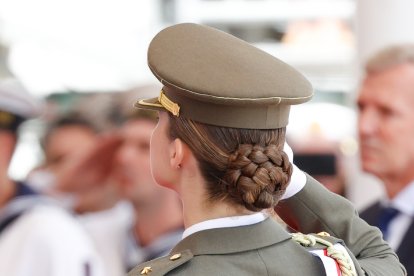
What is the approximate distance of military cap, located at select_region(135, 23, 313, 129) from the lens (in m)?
2.19

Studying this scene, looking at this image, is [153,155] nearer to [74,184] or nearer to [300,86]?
[300,86]

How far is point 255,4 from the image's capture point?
22.4 m

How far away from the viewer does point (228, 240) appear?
225cm

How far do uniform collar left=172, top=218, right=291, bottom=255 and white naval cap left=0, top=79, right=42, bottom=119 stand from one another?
3.21m

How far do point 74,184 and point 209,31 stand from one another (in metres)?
4.50

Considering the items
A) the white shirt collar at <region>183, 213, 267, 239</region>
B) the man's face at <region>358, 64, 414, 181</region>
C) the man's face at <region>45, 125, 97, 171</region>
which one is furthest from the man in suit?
the man's face at <region>45, 125, 97, 171</region>

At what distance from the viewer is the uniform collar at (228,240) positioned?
2.24m

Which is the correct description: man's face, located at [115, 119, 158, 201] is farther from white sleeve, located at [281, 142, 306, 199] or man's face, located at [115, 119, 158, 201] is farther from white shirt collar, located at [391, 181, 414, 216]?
white sleeve, located at [281, 142, 306, 199]

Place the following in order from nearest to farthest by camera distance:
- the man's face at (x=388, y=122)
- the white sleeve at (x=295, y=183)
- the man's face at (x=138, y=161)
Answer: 1. the white sleeve at (x=295, y=183)
2. the man's face at (x=388, y=122)
3. the man's face at (x=138, y=161)

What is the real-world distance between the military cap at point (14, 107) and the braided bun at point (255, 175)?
3250 mm

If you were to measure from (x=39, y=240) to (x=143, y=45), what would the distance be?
45.3ft

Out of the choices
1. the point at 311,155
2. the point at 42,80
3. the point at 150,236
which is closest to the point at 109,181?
the point at 150,236

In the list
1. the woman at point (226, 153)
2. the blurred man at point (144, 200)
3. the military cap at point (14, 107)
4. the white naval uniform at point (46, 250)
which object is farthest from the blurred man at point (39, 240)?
the woman at point (226, 153)

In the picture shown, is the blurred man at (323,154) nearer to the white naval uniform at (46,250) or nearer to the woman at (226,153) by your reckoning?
the white naval uniform at (46,250)
